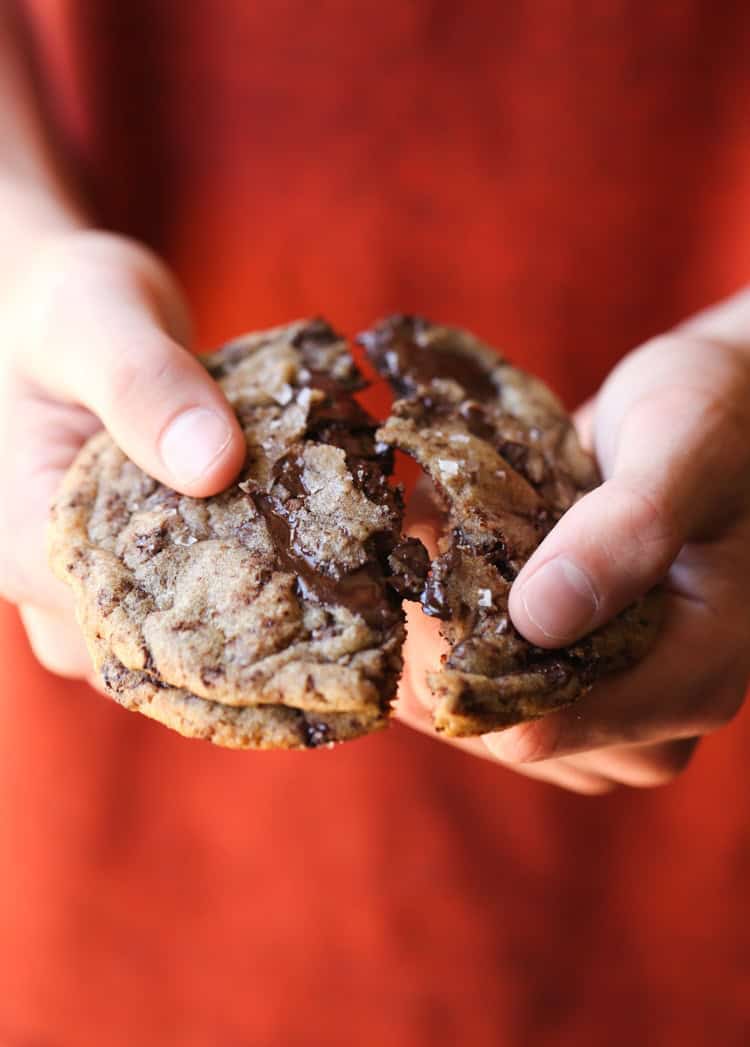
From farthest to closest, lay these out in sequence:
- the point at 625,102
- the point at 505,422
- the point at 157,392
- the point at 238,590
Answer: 1. the point at 625,102
2. the point at 505,422
3. the point at 157,392
4. the point at 238,590

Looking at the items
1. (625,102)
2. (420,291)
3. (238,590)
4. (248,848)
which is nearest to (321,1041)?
(248,848)

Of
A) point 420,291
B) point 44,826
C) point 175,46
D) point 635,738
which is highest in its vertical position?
point 175,46

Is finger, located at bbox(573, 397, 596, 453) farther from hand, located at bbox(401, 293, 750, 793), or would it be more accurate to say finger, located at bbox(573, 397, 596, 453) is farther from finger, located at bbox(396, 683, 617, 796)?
finger, located at bbox(396, 683, 617, 796)

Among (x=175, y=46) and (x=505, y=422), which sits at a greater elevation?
(x=175, y=46)

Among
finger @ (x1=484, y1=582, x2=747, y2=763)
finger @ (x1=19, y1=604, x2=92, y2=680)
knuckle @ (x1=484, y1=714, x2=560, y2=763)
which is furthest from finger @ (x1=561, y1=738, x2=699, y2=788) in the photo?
finger @ (x1=19, y1=604, x2=92, y2=680)

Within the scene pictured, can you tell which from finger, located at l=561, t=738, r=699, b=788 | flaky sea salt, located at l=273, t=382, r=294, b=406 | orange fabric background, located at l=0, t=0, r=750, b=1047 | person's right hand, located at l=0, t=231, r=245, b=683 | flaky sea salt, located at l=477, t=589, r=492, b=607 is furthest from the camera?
orange fabric background, located at l=0, t=0, r=750, b=1047

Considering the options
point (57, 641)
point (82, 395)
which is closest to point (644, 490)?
point (82, 395)

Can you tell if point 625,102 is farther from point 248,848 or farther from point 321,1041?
point 321,1041

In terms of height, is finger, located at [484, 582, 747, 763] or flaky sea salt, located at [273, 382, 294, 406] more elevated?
flaky sea salt, located at [273, 382, 294, 406]
